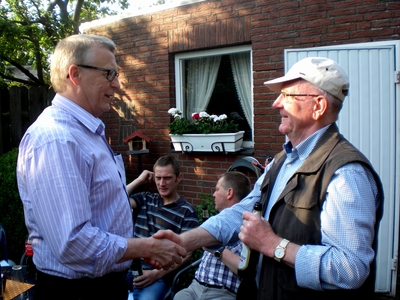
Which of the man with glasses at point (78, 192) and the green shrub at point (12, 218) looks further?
the green shrub at point (12, 218)

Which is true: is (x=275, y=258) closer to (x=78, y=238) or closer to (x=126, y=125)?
(x=78, y=238)

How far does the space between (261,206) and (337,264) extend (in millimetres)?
506

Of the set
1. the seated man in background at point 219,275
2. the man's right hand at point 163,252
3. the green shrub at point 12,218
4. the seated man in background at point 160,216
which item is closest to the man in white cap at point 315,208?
the man's right hand at point 163,252

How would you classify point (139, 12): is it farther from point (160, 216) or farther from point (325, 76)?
point (325, 76)

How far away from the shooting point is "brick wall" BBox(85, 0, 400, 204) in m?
4.66

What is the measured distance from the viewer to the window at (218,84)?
5.62 m

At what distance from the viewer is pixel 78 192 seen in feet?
5.91

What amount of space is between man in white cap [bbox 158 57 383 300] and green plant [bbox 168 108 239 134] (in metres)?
3.17

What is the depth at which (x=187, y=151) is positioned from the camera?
5.79m

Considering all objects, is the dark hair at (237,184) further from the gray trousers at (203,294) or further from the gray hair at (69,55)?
the gray hair at (69,55)

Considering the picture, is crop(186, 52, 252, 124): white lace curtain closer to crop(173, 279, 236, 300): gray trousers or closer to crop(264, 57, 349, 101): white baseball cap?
crop(173, 279, 236, 300): gray trousers

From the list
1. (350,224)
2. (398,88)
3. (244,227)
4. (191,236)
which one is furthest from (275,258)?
(398,88)

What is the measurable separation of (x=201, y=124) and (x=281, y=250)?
3.85 meters

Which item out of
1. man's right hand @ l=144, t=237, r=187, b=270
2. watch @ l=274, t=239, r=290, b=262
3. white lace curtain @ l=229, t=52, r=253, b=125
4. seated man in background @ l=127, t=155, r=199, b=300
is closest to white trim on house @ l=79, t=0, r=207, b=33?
white lace curtain @ l=229, t=52, r=253, b=125
